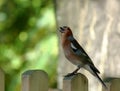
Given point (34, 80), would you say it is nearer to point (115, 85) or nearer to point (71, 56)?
point (115, 85)

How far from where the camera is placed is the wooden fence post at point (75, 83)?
262cm

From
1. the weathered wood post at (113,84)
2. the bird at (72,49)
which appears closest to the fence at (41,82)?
the weathered wood post at (113,84)

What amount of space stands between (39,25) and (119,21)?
196 centimetres

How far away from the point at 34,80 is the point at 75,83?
0.67 ft

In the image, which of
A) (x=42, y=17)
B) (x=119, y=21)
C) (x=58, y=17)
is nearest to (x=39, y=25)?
(x=42, y=17)

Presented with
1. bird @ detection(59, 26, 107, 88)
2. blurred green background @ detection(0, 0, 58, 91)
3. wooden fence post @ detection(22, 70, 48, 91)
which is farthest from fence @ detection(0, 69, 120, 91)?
blurred green background @ detection(0, 0, 58, 91)

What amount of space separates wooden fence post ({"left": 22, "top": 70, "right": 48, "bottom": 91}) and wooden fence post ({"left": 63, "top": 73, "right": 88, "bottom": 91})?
0.31 ft

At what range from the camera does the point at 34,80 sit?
2590 millimetres

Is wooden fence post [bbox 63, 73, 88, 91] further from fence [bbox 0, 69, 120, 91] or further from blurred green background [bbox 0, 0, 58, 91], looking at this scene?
blurred green background [bbox 0, 0, 58, 91]

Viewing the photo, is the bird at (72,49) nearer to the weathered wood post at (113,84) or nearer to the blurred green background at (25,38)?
the weathered wood post at (113,84)

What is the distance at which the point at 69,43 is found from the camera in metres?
3.50

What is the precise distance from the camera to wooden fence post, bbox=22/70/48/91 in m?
2.57

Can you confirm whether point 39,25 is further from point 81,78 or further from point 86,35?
point 81,78

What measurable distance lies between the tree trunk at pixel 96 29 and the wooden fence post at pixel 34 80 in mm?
1186
